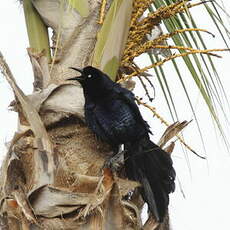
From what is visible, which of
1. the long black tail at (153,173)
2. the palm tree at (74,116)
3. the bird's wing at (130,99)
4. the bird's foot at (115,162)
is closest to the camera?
the palm tree at (74,116)

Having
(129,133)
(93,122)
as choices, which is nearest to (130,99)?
(129,133)

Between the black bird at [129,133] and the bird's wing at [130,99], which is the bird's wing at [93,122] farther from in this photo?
the bird's wing at [130,99]

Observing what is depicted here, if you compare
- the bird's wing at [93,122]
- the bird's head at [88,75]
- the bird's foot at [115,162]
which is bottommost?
the bird's foot at [115,162]

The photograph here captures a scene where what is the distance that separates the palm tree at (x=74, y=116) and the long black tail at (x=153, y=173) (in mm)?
82

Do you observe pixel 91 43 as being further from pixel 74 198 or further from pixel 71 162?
pixel 74 198

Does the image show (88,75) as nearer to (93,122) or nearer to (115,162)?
(93,122)

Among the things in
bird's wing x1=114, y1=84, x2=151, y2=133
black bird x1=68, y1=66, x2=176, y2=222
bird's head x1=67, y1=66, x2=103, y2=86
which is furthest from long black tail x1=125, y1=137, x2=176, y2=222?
bird's head x1=67, y1=66, x2=103, y2=86

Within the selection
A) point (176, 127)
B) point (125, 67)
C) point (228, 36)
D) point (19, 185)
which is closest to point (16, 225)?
point (19, 185)

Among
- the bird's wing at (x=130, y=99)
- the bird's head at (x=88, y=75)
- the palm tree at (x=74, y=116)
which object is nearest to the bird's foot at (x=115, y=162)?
the palm tree at (x=74, y=116)

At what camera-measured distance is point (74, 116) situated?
2.58 m

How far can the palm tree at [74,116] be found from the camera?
221 cm

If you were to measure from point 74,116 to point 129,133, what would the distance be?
0.40 meters

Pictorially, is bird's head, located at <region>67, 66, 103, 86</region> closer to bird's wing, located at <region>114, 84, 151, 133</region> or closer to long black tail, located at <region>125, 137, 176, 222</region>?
bird's wing, located at <region>114, 84, 151, 133</region>

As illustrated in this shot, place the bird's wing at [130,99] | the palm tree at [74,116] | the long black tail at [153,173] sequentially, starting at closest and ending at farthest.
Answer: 1. the palm tree at [74,116]
2. the long black tail at [153,173]
3. the bird's wing at [130,99]
